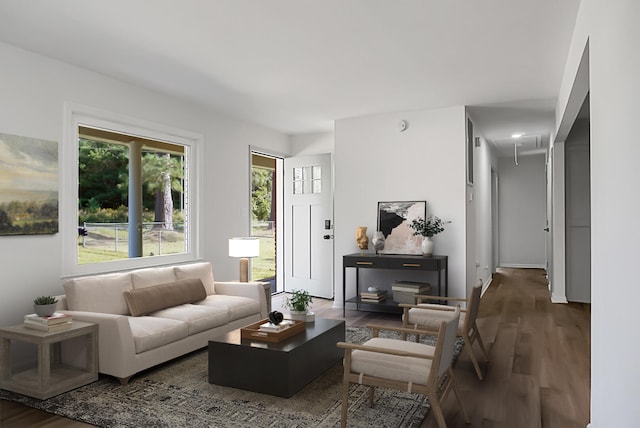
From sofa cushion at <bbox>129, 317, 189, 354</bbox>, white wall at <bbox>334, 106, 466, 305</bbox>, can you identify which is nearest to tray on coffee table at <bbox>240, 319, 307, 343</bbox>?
sofa cushion at <bbox>129, 317, 189, 354</bbox>

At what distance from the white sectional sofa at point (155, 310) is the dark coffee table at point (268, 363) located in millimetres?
558

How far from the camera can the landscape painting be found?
3.56m

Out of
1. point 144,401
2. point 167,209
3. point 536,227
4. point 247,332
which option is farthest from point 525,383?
point 536,227

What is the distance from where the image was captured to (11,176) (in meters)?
3.58

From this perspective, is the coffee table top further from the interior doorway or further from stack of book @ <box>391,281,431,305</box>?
the interior doorway

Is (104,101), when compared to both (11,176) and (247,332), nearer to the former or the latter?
(11,176)

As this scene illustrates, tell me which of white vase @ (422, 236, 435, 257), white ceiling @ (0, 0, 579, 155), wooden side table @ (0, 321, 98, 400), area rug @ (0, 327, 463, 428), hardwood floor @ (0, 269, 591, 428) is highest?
white ceiling @ (0, 0, 579, 155)

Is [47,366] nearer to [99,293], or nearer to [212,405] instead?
[99,293]

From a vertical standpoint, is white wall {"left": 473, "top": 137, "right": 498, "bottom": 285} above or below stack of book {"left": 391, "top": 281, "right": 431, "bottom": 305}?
above

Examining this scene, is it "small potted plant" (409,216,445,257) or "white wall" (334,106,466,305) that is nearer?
"small potted plant" (409,216,445,257)

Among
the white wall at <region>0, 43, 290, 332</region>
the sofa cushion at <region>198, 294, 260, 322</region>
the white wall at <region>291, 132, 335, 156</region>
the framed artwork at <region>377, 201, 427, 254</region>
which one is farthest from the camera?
the white wall at <region>291, 132, 335, 156</region>

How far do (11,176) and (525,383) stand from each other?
4.22 m

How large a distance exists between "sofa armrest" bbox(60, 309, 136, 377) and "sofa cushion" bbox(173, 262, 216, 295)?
1.32 metres

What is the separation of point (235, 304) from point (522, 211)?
28.0 ft
